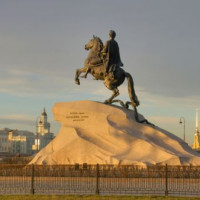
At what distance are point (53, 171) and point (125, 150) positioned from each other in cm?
445

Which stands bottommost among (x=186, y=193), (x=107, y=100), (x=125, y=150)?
(x=186, y=193)

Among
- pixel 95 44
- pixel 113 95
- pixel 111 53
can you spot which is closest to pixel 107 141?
pixel 113 95

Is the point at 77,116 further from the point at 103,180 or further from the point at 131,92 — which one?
the point at 103,180

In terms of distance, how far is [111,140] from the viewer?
2459cm

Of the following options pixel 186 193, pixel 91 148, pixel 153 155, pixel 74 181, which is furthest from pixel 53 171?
pixel 186 193

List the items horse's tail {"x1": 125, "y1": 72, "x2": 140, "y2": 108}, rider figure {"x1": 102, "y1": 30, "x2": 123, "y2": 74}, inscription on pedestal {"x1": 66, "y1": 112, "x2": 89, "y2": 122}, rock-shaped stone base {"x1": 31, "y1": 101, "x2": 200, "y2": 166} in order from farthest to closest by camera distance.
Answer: horse's tail {"x1": 125, "y1": 72, "x2": 140, "y2": 108}, rider figure {"x1": 102, "y1": 30, "x2": 123, "y2": 74}, inscription on pedestal {"x1": 66, "y1": 112, "x2": 89, "y2": 122}, rock-shaped stone base {"x1": 31, "y1": 101, "x2": 200, "y2": 166}

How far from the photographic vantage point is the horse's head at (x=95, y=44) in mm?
26558

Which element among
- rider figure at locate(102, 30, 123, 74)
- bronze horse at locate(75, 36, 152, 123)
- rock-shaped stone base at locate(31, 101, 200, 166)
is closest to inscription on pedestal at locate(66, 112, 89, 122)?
rock-shaped stone base at locate(31, 101, 200, 166)

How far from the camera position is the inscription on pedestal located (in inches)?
1006

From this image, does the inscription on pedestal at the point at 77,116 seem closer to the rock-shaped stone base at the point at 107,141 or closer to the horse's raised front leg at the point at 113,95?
the rock-shaped stone base at the point at 107,141

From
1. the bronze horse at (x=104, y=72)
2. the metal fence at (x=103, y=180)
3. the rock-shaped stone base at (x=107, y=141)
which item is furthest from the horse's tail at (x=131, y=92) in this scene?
the metal fence at (x=103, y=180)

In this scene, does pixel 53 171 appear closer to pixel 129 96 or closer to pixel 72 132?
pixel 72 132

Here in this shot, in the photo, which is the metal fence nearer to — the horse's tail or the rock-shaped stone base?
the rock-shaped stone base

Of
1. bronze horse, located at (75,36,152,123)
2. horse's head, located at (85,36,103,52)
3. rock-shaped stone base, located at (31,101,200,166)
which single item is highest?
horse's head, located at (85,36,103,52)
